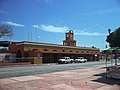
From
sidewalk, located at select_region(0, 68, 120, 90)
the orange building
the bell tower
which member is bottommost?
sidewalk, located at select_region(0, 68, 120, 90)

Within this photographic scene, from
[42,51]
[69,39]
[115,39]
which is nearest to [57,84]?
[115,39]

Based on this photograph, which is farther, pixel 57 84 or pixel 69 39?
pixel 69 39

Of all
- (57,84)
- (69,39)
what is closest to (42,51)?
(69,39)

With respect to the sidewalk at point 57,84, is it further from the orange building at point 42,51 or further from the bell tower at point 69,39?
the bell tower at point 69,39

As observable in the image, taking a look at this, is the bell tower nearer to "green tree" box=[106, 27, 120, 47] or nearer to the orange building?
the orange building

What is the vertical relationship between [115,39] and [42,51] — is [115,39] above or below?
above

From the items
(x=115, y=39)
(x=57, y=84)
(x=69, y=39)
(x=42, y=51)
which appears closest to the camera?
(x=57, y=84)

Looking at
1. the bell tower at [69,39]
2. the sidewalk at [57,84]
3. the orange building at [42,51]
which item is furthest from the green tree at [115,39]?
the bell tower at [69,39]

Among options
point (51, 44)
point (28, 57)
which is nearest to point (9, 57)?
point (28, 57)

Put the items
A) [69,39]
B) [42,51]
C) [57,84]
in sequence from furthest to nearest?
[69,39]
[42,51]
[57,84]

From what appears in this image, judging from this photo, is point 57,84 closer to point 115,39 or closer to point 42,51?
point 115,39

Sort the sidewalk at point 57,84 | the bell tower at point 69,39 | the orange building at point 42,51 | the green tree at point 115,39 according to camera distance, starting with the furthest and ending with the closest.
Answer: the bell tower at point 69,39, the orange building at point 42,51, the green tree at point 115,39, the sidewalk at point 57,84

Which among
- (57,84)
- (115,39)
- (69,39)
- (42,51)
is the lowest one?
(57,84)

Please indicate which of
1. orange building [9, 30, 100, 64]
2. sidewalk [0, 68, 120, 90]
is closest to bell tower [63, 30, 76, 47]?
orange building [9, 30, 100, 64]
